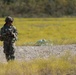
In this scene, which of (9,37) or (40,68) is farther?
(9,37)

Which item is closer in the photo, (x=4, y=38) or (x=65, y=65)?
(x=65, y=65)

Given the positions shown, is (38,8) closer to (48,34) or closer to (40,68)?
(48,34)

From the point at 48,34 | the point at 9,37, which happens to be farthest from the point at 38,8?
the point at 9,37

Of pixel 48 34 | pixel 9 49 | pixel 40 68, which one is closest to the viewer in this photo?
pixel 40 68

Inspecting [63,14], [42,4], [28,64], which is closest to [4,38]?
[28,64]

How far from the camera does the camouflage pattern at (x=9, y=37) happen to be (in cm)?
1123

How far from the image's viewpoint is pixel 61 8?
10838 centimetres

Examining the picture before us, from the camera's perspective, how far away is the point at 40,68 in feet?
29.7

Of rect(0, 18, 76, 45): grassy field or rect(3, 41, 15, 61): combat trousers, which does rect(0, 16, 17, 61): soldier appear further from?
rect(0, 18, 76, 45): grassy field

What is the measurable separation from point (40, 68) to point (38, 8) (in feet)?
332

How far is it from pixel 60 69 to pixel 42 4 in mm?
104097

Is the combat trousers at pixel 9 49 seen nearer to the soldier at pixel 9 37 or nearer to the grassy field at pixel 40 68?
the soldier at pixel 9 37

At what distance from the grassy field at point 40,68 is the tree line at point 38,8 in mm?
89615

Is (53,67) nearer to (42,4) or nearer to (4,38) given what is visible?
(4,38)
